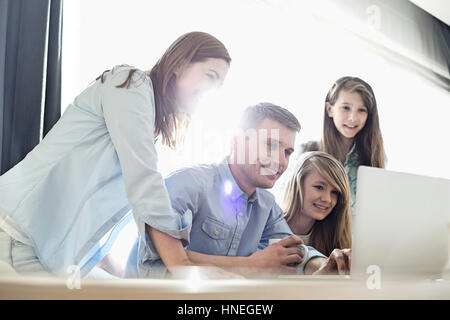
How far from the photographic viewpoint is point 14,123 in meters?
1.36

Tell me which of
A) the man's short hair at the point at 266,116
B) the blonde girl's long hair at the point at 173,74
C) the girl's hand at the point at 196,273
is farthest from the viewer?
the man's short hair at the point at 266,116

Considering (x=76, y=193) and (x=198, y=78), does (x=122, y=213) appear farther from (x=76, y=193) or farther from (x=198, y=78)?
(x=198, y=78)

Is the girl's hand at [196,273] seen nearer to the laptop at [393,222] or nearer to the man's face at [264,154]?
the laptop at [393,222]

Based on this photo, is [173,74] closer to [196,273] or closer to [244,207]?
[244,207]

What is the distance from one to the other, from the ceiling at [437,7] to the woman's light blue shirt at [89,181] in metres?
2.36

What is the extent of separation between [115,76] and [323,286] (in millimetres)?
789

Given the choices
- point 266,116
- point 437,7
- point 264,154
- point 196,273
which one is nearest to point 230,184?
point 264,154

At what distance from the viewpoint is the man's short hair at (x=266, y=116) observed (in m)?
1.73

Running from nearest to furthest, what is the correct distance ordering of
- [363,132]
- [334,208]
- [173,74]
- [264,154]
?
1. [173,74]
2. [264,154]
3. [334,208]
4. [363,132]

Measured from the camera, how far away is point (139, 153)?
1.02 metres

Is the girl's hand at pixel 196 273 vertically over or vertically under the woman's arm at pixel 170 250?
under

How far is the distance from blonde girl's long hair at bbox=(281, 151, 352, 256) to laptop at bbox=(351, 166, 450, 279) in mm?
821

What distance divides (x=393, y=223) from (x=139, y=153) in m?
0.58

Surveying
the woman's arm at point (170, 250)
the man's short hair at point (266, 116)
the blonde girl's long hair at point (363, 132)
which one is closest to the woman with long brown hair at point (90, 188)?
the woman's arm at point (170, 250)
